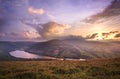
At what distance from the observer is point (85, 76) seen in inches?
776

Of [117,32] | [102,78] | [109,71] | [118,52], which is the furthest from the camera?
[118,52]

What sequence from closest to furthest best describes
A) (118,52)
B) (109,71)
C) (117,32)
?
(109,71)
(117,32)
(118,52)

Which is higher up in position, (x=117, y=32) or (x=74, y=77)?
(x=117, y=32)

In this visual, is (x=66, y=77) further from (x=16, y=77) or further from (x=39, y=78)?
(x=16, y=77)

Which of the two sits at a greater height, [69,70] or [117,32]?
[117,32]

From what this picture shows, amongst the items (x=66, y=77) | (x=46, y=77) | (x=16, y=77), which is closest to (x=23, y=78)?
(x=16, y=77)

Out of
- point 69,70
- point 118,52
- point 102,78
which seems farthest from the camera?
point 118,52

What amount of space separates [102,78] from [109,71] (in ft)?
9.67

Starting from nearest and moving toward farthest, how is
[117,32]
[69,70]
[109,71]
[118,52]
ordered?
[109,71] < [69,70] < [117,32] < [118,52]

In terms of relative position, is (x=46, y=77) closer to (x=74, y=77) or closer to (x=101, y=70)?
(x=74, y=77)

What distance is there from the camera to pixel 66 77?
19500mm

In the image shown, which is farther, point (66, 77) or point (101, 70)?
point (101, 70)

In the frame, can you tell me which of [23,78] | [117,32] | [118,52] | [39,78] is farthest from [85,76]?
[118,52]

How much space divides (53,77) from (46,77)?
654 millimetres
